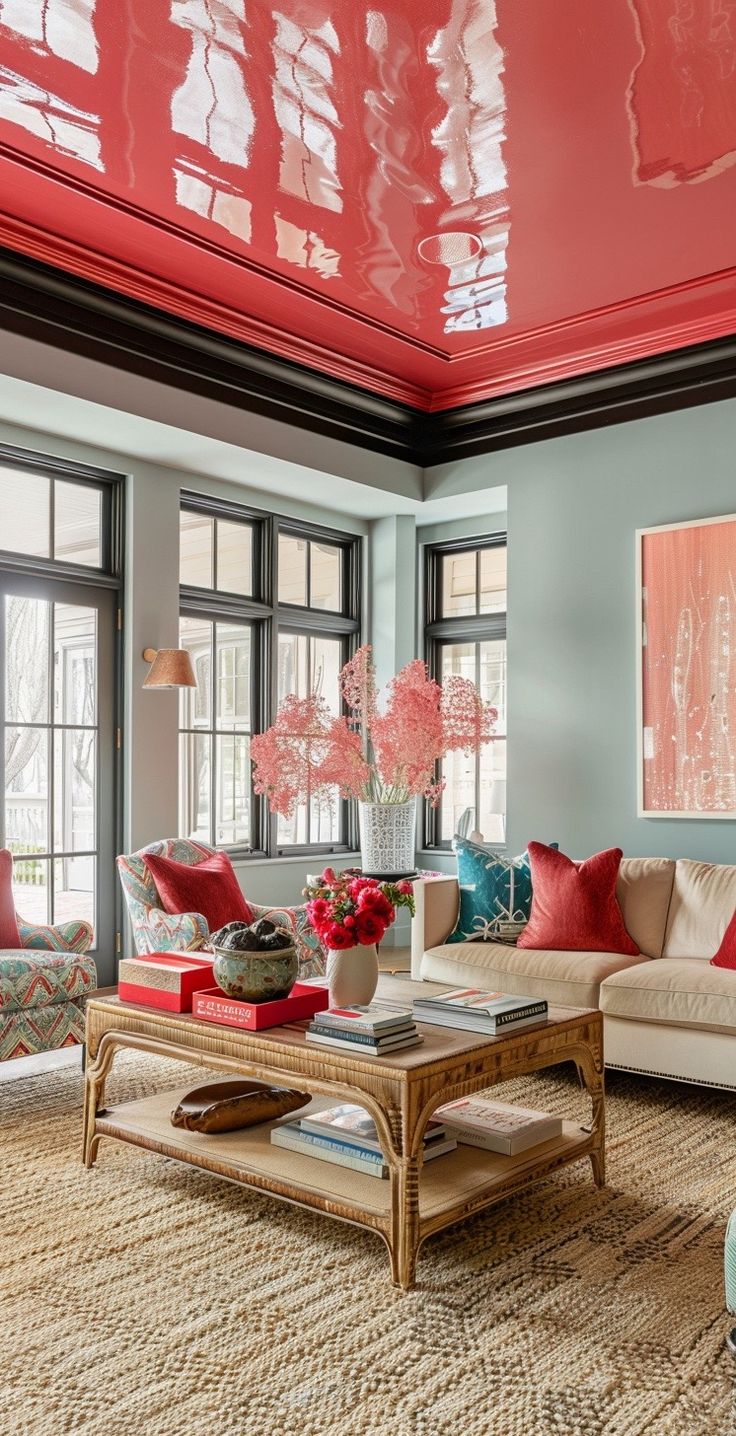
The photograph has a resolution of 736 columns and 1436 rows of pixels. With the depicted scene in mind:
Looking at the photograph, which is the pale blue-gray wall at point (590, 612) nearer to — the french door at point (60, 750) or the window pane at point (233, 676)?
the window pane at point (233, 676)

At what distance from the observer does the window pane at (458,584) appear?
7.23 metres

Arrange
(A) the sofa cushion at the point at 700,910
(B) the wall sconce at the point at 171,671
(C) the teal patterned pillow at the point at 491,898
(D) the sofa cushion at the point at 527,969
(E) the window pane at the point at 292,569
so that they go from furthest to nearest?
(E) the window pane at the point at 292,569 < (B) the wall sconce at the point at 171,671 < (C) the teal patterned pillow at the point at 491,898 < (A) the sofa cushion at the point at 700,910 < (D) the sofa cushion at the point at 527,969

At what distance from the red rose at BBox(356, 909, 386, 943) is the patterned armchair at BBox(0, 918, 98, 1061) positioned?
1.48 m

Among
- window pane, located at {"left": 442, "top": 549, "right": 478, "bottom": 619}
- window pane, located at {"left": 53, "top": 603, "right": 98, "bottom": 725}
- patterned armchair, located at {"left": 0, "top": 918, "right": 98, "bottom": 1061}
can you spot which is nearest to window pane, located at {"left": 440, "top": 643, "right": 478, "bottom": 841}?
window pane, located at {"left": 442, "top": 549, "right": 478, "bottom": 619}

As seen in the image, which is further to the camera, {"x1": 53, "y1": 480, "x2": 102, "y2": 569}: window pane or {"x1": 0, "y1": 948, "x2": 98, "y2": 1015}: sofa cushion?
{"x1": 53, "y1": 480, "x2": 102, "y2": 569}: window pane

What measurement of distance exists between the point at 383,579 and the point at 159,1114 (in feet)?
15.5

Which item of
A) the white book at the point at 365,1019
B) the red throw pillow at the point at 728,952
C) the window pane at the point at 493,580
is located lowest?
the red throw pillow at the point at 728,952

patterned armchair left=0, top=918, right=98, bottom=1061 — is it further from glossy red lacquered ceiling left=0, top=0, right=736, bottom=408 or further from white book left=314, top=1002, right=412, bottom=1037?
glossy red lacquered ceiling left=0, top=0, right=736, bottom=408

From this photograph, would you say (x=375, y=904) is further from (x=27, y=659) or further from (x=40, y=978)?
(x=27, y=659)

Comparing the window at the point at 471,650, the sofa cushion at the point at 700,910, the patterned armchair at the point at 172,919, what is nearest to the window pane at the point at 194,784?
the patterned armchair at the point at 172,919

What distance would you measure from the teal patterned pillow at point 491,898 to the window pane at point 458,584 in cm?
278

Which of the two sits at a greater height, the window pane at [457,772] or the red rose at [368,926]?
the window pane at [457,772]

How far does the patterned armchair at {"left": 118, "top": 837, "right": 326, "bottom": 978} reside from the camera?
4.18 metres

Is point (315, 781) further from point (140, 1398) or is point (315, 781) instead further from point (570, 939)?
point (140, 1398)
